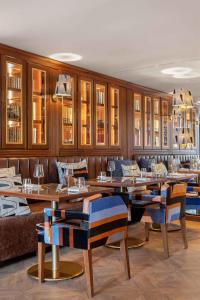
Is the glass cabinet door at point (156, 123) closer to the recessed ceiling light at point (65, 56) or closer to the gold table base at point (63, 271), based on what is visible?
the recessed ceiling light at point (65, 56)

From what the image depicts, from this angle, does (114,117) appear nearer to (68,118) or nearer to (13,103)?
(68,118)

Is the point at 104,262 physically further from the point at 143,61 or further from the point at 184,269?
the point at 143,61

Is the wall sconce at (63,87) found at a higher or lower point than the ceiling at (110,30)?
lower

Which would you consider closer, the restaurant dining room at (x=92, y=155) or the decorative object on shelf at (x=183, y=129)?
the restaurant dining room at (x=92, y=155)

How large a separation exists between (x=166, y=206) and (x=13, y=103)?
2624 mm

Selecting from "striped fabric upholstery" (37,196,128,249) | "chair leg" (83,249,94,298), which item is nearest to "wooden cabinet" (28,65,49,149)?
"striped fabric upholstery" (37,196,128,249)

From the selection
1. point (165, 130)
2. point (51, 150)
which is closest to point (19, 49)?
point (51, 150)

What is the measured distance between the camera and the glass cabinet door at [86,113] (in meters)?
6.40

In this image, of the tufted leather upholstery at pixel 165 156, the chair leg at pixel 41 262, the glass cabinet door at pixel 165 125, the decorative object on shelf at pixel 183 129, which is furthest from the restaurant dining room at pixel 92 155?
the decorative object on shelf at pixel 183 129

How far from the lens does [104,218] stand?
282 centimetres

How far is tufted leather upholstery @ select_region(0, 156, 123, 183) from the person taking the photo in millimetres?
4887

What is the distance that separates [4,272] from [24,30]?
2751 mm

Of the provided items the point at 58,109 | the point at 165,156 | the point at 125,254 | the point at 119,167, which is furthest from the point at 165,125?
the point at 125,254

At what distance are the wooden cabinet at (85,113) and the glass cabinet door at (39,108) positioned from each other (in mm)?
843
